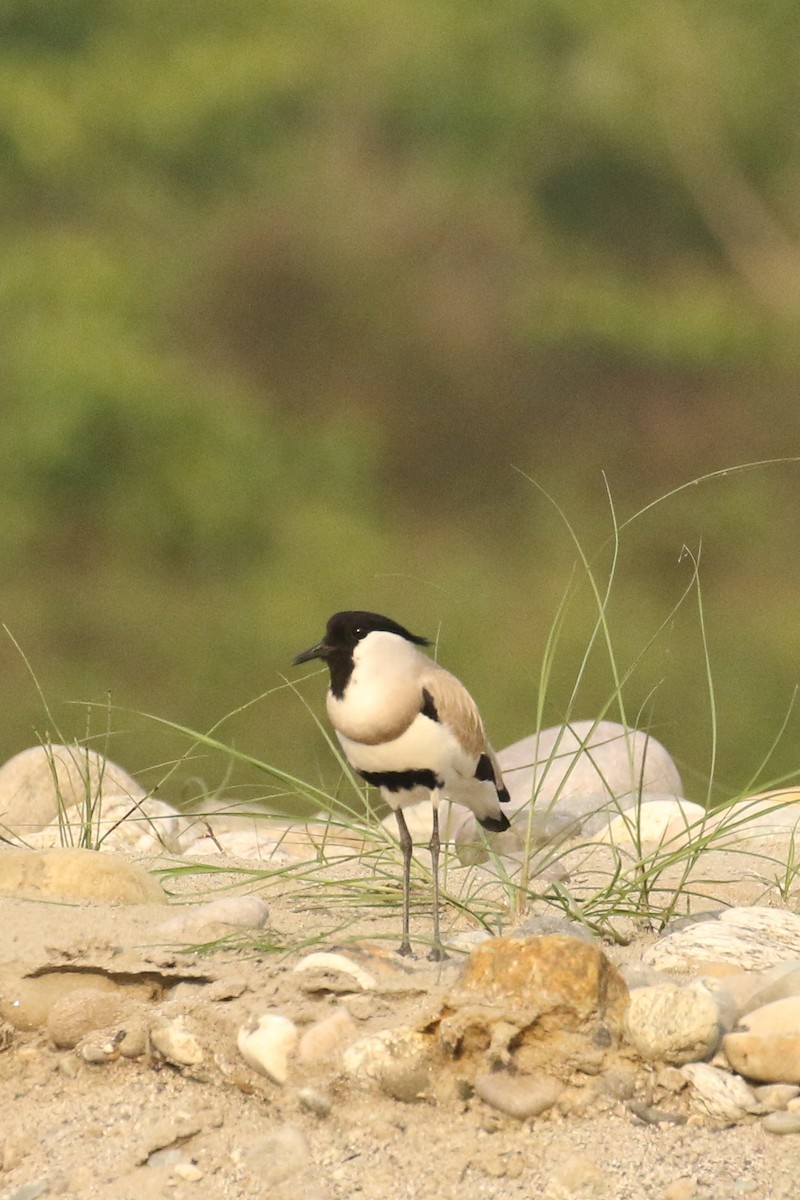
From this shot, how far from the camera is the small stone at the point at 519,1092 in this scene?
3.69 ft

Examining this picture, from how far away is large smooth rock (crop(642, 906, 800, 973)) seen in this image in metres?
1.33

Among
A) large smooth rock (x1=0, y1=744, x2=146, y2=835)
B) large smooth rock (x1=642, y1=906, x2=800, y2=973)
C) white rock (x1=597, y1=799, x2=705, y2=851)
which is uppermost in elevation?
large smooth rock (x1=642, y1=906, x2=800, y2=973)

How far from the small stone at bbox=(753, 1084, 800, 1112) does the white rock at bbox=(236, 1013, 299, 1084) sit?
0.34 metres

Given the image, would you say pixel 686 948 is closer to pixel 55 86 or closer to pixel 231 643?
pixel 231 643

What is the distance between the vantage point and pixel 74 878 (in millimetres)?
1468

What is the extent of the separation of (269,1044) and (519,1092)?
186 mm

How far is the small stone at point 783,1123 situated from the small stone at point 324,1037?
0.30 metres

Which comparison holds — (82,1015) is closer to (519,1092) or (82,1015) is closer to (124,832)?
(519,1092)

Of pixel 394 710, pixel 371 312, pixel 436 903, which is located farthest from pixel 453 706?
pixel 371 312

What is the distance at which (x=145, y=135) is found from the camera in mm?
5633

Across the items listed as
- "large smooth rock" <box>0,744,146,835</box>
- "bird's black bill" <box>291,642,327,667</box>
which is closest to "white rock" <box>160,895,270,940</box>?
"bird's black bill" <box>291,642,327,667</box>

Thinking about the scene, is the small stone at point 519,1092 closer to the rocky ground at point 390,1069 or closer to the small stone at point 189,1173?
the rocky ground at point 390,1069

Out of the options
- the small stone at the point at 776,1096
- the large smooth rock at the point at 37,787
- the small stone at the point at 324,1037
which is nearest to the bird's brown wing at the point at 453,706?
the small stone at the point at 324,1037

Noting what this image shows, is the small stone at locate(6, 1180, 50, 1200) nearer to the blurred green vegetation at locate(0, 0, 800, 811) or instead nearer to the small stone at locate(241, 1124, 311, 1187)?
the small stone at locate(241, 1124, 311, 1187)
